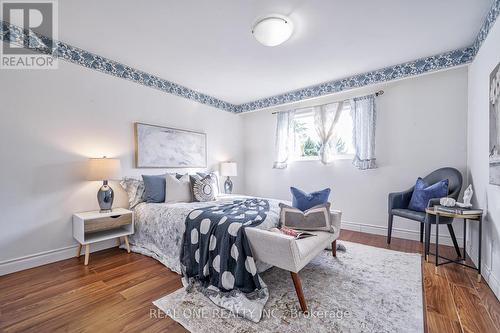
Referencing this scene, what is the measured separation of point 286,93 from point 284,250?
3.41m

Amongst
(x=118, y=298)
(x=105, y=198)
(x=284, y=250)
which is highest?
(x=105, y=198)

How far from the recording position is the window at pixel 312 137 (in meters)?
3.80

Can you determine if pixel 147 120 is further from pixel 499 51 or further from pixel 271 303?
pixel 499 51

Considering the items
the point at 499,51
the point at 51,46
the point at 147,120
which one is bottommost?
the point at 147,120

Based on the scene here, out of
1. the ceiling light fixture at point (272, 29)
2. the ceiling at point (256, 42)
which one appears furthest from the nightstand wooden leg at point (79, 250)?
the ceiling light fixture at point (272, 29)

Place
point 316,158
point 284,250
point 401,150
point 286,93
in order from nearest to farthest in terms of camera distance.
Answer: point 284,250
point 401,150
point 316,158
point 286,93

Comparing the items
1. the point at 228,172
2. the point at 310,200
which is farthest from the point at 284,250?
the point at 228,172

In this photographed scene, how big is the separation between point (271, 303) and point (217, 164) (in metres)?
3.21

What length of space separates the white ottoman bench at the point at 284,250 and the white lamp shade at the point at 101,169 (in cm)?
188

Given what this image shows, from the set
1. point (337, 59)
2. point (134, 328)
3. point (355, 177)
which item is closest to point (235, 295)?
point (134, 328)

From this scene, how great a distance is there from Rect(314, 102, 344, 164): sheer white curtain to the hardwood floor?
2.01 metres

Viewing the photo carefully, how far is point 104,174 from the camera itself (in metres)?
2.62

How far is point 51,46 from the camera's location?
2.55 metres

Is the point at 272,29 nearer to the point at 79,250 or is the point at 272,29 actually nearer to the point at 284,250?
the point at 284,250
